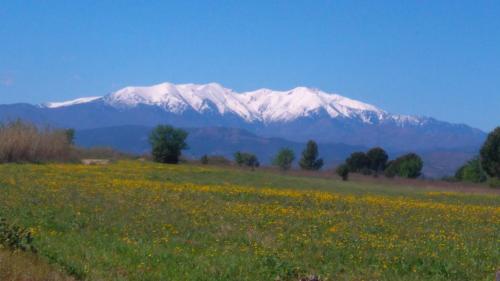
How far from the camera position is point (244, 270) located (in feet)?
41.2

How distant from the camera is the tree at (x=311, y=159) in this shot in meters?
96.8

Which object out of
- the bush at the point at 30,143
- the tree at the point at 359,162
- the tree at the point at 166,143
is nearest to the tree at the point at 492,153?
the tree at the point at 359,162

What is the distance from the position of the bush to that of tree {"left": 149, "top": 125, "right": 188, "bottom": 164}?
548 inches

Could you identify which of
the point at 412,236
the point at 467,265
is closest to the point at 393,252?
the point at 467,265

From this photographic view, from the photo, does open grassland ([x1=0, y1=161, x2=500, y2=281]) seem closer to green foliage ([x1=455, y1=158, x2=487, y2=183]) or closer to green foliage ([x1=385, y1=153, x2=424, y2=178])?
green foliage ([x1=455, y1=158, x2=487, y2=183])

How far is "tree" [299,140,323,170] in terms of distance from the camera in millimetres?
96750

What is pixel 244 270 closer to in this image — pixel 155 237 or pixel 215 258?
pixel 215 258

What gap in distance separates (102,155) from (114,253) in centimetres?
5977

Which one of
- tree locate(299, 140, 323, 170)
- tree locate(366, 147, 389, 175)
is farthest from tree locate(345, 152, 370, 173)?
tree locate(299, 140, 323, 170)

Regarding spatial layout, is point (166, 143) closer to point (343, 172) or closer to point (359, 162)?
point (343, 172)

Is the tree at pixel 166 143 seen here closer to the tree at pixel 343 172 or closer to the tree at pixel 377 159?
the tree at pixel 343 172

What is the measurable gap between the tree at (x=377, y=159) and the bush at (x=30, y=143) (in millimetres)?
49522

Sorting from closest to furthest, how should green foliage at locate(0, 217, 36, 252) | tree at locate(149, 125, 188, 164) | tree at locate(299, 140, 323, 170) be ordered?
green foliage at locate(0, 217, 36, 252)
tree at locate(149, 125, 188, 164)
tree at locate(299, 140, 323, 170)

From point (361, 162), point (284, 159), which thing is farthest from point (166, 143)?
point (361, 162)
